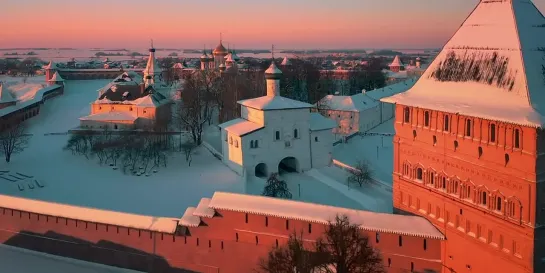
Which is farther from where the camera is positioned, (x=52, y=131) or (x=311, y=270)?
(x=52, y=131)

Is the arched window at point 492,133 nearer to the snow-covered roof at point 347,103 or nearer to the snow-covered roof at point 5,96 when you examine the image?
the snow-covered roof at point 347,103

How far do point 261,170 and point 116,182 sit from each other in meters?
5.05

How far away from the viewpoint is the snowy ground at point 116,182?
713 inches

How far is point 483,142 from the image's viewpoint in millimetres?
10156

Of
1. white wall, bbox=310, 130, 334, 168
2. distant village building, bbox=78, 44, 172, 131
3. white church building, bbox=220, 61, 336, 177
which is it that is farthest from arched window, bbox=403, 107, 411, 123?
distant village building, bbox=78, 44, 172, 131

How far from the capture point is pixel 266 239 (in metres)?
12.2

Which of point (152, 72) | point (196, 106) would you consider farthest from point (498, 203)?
point (152, 72)

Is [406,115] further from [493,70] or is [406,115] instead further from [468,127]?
[493,70]

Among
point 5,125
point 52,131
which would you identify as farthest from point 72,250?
point 52,131

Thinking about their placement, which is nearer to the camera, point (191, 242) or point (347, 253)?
point (347, 253)

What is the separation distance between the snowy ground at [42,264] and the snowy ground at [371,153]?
35.5ft

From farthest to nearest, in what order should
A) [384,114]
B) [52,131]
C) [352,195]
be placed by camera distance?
[384,114] < [52,131] < [352,195]

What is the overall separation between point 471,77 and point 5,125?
69.9 ft

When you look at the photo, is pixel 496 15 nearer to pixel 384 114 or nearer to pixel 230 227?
pixel 230 227
